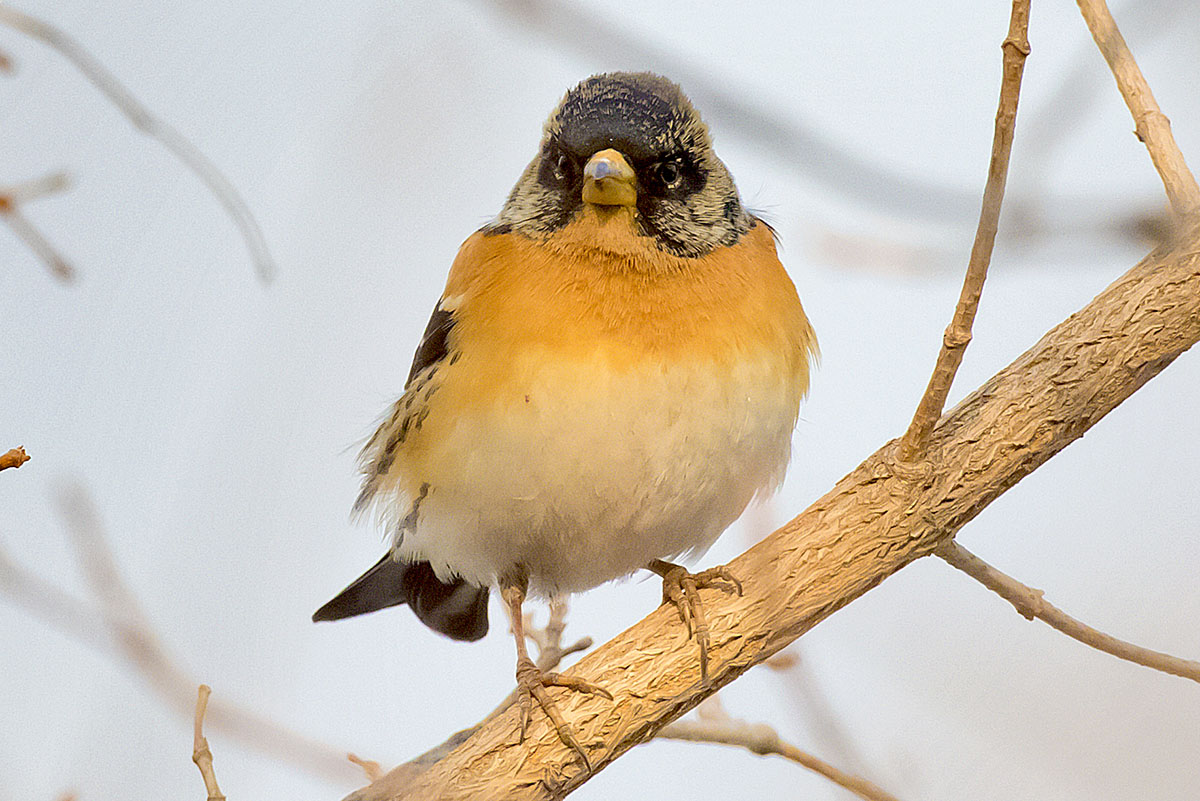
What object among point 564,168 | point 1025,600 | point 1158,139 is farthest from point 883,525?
point 564,168

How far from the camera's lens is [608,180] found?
257 centimetres

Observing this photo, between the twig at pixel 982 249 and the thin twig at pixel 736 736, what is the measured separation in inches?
25.5

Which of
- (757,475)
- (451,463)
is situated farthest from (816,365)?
(451,463)

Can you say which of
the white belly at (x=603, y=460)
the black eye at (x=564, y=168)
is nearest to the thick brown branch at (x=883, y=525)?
the white belly at (x=603, y=460)

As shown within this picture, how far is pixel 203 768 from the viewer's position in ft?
6.24

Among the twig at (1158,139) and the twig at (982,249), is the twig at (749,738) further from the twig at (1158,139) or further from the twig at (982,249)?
the twig at (1158,139)

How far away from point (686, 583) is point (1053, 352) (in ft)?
3.04

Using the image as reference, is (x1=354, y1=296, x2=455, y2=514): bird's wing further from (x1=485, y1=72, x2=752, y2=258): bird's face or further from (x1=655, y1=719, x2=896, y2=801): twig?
(x1=655, y1=719, x2=896, y2=801): twig

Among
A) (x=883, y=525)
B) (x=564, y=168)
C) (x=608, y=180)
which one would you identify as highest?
(x=564, y=168)

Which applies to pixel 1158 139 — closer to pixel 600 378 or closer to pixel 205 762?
pixel 600 378

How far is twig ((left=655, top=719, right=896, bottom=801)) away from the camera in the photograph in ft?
7.08

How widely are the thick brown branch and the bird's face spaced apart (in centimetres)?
77

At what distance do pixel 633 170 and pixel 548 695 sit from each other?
1.22 metres

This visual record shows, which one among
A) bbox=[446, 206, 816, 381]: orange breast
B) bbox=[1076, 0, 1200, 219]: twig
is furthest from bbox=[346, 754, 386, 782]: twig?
bbox=[1076, 0, 1200, 219]: twig
